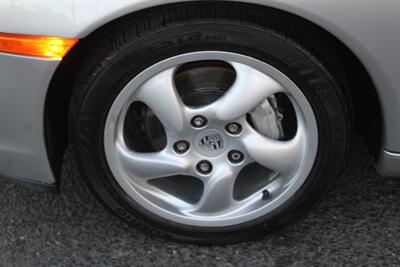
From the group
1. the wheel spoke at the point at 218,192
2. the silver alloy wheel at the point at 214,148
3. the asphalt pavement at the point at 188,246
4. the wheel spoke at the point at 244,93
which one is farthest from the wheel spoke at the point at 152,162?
the asphalt pavement at the point at 188,246

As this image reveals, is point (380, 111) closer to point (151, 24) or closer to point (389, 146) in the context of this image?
point (389, 146)

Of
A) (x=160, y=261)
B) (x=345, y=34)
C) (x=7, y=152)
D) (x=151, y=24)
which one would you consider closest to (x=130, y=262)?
(x=160, y=261)

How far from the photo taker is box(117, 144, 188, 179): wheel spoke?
2.33 meters

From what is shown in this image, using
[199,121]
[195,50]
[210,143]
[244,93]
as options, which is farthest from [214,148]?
[195,50]

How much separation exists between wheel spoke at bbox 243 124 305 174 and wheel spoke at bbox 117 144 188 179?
243 millimetres

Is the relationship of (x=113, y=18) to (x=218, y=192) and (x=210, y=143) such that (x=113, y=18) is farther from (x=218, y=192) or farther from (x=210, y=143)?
(x=218, y=192)

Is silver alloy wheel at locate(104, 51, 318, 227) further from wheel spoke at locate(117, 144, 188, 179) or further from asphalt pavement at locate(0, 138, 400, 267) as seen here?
asphalt pavement at locate(0, 138, 400, 267)

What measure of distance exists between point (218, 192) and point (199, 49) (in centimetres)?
56

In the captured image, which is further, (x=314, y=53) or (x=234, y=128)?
(x=234, y=128)

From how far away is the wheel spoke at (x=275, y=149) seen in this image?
7.45ft

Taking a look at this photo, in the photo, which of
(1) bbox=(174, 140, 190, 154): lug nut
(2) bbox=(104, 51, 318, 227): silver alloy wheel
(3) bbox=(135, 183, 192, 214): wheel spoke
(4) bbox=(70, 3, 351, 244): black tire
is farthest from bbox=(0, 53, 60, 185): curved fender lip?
(1) bbox=(174, 140, 190, 154): lug nut

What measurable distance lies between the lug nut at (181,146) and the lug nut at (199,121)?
0.28 ft

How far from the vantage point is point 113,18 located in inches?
79.0

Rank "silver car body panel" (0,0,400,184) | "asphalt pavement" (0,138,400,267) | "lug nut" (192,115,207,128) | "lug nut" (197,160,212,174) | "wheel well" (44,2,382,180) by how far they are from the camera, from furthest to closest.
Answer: "asphalt pavement" (0,138,400,267) < "lug nut" (197,160,212,174) < "lug nut" (192,115,207,128) < "wheel well" (44,2,382,180) < "silver car body panel" (0,0,400,184)
